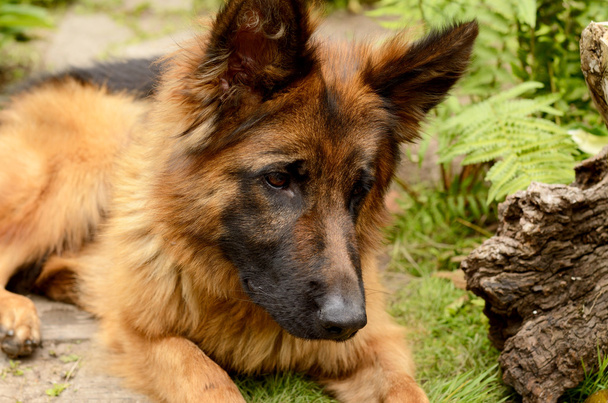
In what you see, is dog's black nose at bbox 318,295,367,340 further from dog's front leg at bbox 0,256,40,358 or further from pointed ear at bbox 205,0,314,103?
dog's front leg at bbox 0,256,40,358

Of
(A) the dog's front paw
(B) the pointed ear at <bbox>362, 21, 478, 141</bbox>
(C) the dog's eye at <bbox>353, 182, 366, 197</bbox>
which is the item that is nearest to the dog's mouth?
(C) the dog's eye at <bbox>353, 182, 366, 197</bbox>

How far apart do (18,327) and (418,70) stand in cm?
285

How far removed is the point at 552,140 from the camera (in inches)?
172

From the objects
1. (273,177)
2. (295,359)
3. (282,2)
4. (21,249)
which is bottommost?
(295,359)

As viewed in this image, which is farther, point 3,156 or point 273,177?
point 3,156

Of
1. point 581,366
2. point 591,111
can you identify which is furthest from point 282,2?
point 591,111

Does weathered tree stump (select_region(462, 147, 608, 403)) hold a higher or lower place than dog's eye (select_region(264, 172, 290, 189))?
lower

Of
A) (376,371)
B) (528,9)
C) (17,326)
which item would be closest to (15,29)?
(17,326)

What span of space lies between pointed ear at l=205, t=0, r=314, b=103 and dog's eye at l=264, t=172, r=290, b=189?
387mm

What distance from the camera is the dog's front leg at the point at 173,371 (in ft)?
10.5

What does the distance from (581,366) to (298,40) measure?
2252mm

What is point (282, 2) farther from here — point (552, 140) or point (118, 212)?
point (552, 140)

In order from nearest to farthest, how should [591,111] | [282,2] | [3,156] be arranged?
[282,2] < [3,156] < [591,111]

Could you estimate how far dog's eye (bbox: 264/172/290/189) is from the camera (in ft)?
9.89
